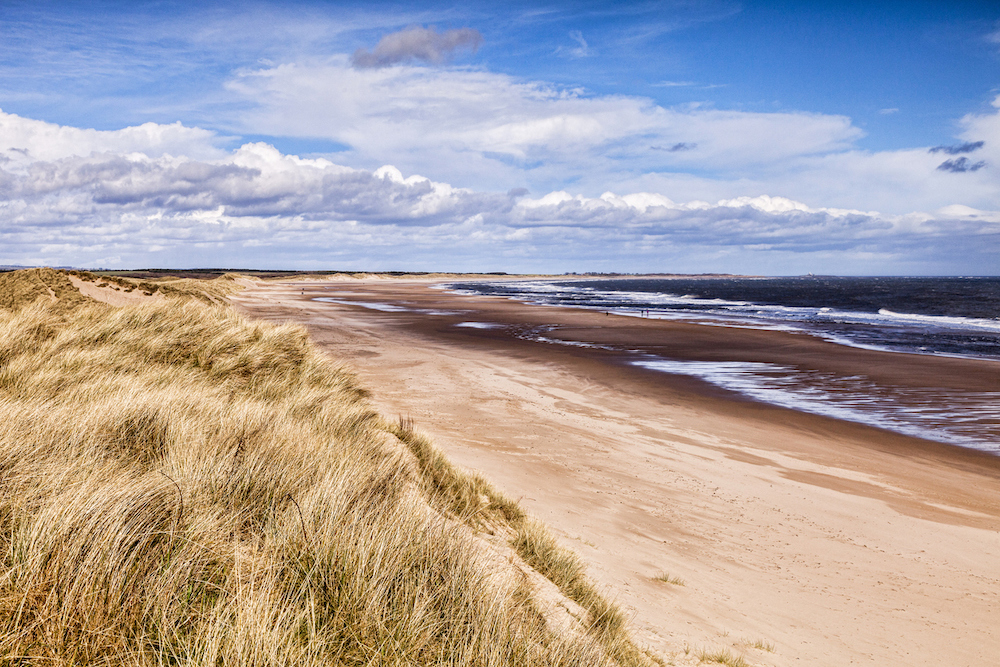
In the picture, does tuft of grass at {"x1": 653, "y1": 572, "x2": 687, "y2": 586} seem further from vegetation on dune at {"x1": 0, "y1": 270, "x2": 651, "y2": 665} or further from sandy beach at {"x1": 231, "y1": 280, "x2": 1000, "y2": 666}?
vegetation on dune at {"x1": 0, "y1": 270, "x2": 651, "y2": 665}

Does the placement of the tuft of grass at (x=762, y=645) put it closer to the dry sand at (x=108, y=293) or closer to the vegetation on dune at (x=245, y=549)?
the vegetation on dune at (x=245, y=549)

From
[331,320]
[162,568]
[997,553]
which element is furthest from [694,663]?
[331,320]

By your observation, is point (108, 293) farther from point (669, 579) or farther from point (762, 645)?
point (762, 645)

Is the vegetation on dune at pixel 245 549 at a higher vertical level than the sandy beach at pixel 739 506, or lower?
higher

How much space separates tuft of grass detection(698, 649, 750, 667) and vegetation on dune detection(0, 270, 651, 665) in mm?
660

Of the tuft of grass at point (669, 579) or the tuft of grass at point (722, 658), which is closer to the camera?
the tuft of grass at point (722, 658)

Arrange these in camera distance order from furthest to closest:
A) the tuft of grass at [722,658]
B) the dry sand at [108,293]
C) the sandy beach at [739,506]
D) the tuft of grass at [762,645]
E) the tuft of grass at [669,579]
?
the dry sand at [108,293], the tuft of grass at [669,579], the sandy beach at [739,506], the tuft of grass at [762,645], the tuft of grass at [722,658]

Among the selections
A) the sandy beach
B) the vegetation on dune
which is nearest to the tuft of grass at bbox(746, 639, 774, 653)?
the sandy beach

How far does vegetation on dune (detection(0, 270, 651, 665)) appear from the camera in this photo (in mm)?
2512

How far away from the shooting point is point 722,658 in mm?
4285

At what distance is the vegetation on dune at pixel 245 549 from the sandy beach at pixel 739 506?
1256mm

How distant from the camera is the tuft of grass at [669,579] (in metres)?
5.49

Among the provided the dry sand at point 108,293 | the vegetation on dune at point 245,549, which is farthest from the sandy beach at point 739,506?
the dry sand at point 108,293

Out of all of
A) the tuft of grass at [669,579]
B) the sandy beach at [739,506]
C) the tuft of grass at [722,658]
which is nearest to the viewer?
the tuft of grass at [722,658]
